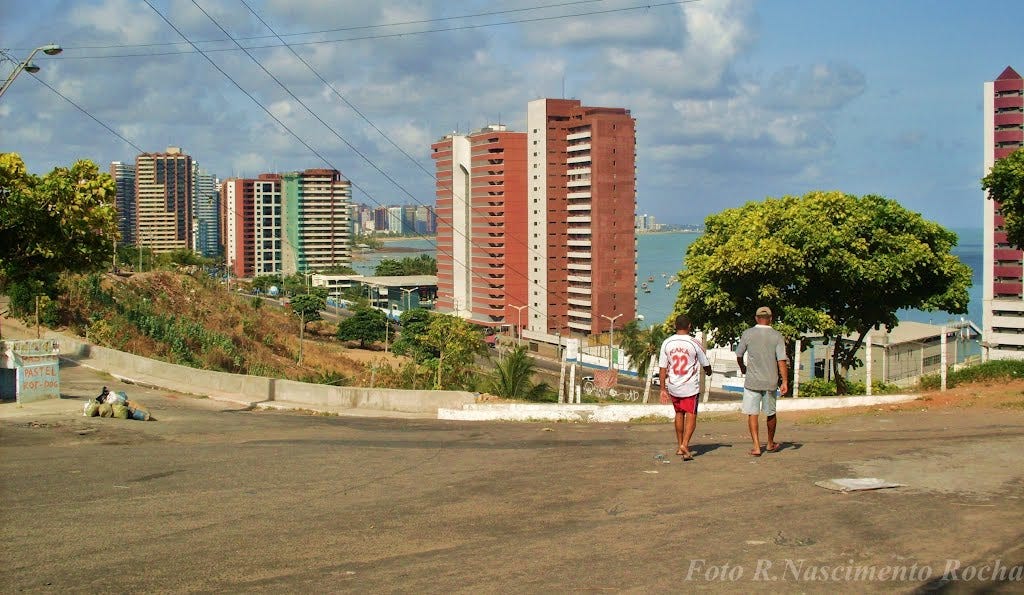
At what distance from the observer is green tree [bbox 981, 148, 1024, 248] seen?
20.9m

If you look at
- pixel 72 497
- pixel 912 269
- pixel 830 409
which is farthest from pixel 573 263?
pixel 72 497

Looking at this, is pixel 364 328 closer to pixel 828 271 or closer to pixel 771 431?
pixel 828 271

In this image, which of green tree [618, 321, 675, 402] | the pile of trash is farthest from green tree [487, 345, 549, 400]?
green tree [618, 321, 675, 402]

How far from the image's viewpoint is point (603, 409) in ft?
49.7

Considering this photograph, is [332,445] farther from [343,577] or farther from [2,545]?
[343,577]

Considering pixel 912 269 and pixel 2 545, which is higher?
pixel 912 269

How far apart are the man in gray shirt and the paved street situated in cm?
58

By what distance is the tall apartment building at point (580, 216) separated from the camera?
11969 cm

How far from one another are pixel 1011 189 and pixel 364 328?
83.5 m

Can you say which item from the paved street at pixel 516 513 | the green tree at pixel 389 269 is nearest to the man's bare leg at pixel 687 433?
the paved street at pixel 516 513

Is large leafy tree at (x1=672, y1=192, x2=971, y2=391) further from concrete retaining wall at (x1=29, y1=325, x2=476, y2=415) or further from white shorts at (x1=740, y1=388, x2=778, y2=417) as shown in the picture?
white shorts at (x1=740, y1=388, x2=778, y2=417)

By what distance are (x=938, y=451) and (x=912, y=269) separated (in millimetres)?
16480

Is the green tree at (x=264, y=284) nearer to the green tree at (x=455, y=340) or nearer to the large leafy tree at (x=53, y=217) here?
the green tree at (x=455, y=340)

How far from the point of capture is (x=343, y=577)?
18.9 feet
